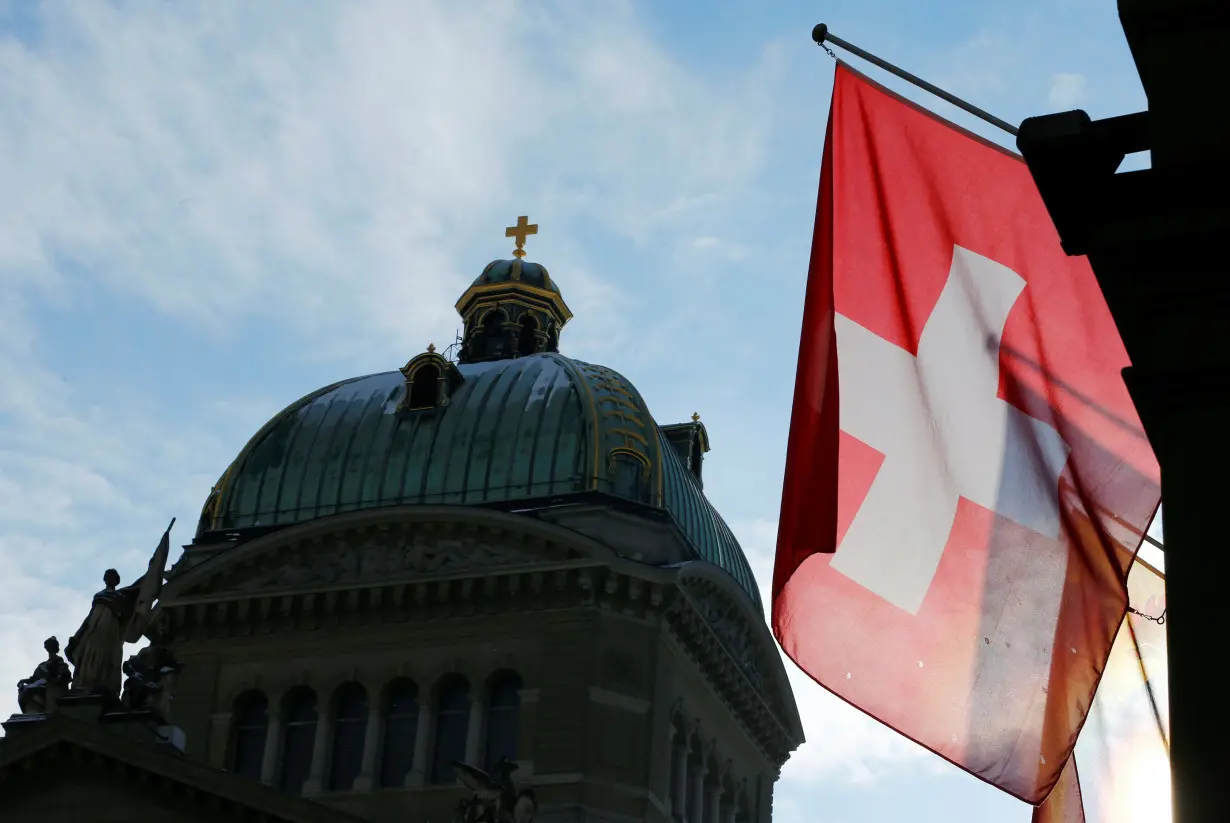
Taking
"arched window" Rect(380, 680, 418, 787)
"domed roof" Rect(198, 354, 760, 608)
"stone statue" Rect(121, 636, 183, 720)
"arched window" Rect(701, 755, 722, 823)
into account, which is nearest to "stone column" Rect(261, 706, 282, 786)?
"arched window" Rect(380, 680, 418, 787)

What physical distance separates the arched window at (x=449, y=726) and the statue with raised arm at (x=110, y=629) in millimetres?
8339

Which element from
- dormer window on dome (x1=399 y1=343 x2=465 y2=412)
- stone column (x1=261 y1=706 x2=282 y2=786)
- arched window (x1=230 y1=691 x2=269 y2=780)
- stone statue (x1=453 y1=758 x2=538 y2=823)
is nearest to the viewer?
stone statue (x1=453 y1=758 x2=538 y2=823)

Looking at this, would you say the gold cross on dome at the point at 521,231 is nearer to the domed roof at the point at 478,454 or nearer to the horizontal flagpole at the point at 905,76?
the domed roof at the point at 478,454

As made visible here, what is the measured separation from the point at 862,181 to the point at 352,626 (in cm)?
2918

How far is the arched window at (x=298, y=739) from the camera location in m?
40.8

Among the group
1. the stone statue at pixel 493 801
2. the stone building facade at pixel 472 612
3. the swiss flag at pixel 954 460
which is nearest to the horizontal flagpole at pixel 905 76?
the swiss flag at pixel 954 460

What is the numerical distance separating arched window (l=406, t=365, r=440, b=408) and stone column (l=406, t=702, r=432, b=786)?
356 inches

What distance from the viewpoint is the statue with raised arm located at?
33.2 m

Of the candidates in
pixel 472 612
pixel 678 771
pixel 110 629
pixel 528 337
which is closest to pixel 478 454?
pixel 472 612

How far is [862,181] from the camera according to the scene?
14055mm

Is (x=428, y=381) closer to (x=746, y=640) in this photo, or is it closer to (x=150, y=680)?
(x=746, y=640)

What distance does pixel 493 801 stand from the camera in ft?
103

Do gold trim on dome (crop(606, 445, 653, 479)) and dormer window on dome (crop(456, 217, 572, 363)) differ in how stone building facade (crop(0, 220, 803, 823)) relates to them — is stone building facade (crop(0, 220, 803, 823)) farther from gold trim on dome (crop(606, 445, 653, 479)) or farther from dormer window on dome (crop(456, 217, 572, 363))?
dormer window on dome (crop(456, 217, 572, 363))

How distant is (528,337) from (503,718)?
14892mm
